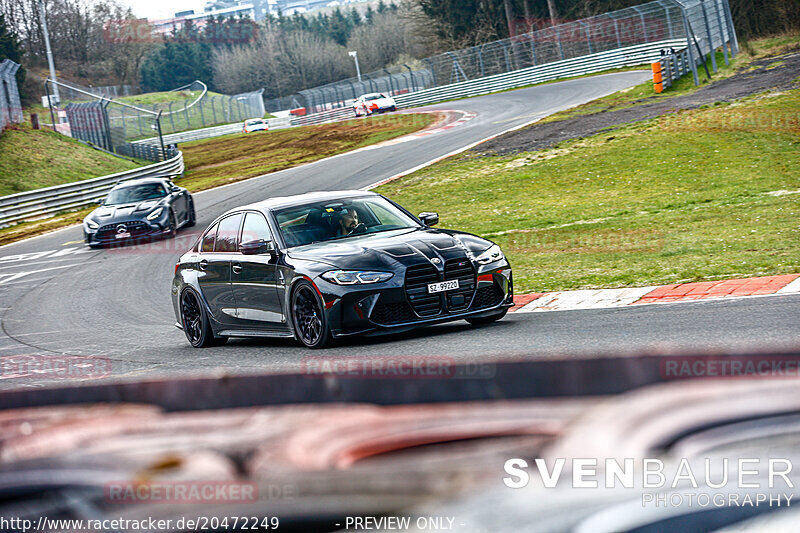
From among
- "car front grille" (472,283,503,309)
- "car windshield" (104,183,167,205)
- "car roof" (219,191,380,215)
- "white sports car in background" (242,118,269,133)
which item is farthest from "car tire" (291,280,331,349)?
"white sports car in background" (242,118,269,133)

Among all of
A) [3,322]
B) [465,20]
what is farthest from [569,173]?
[465,20]

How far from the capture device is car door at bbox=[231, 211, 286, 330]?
31.3 feet

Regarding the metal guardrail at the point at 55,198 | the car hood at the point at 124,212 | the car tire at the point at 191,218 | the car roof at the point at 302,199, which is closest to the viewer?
the car roof at the point at 302,199

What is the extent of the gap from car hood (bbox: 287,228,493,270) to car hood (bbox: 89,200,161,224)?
15747mm

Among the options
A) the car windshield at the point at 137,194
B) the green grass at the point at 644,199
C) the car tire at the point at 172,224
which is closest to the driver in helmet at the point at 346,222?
the green grass at the point at 644,199

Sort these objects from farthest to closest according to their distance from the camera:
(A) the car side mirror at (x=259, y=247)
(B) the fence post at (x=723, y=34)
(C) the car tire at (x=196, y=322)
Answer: (B) the fence post at (x=723, y=34) < (C) the car tire at (x=196, y=322) < (A) the car side mirror at (x=259, y=247)

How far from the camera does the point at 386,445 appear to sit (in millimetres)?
2260

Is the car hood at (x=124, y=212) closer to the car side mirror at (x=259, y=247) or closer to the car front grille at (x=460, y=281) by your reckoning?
the car side mirror at (x=259, y=247)

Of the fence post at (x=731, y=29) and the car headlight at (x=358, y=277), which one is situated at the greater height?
the fence post at (x=731, y=29)

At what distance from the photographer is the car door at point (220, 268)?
10.3 metres

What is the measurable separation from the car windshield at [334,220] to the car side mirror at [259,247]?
0.17m

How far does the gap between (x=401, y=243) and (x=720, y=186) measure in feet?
38.9

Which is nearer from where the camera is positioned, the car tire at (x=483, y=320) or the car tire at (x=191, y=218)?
the car tire at (x=483, y=320)

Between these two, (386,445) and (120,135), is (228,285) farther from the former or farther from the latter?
(120,135)
